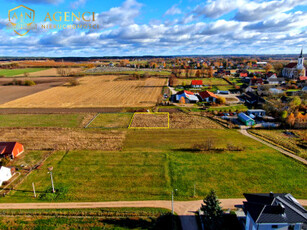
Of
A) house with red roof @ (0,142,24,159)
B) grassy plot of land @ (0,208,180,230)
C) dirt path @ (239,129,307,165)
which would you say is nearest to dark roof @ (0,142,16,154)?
house with red roof @ (0,142,24,159)

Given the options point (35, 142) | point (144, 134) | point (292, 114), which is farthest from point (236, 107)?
point (35, 142)

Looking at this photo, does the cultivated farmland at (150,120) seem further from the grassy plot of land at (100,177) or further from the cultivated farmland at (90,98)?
the grassy plot of land at (100,177)

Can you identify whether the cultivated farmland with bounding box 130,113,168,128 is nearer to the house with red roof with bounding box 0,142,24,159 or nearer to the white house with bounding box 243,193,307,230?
the house with red roof with bounding box 0,142,24,159

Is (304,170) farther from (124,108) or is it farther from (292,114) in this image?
(124,108)

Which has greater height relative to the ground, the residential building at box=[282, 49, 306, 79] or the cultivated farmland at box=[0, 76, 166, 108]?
the residential building at box=[282, 49, 306, 79]

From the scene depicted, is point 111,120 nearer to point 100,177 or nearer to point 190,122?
point 190,122

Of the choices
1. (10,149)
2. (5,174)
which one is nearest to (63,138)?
(10,149)
